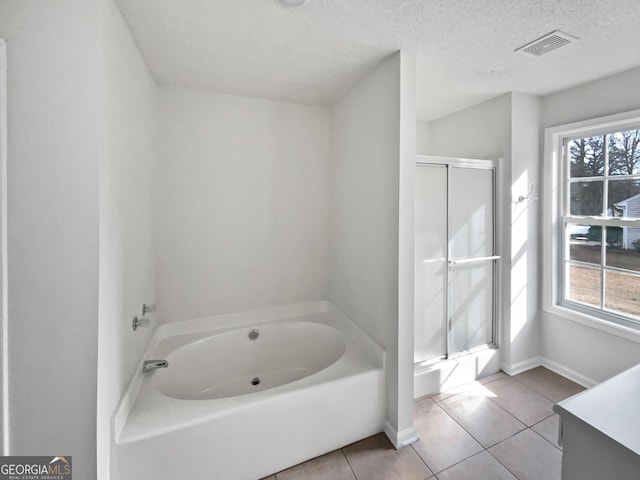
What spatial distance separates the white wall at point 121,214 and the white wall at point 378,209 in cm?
147

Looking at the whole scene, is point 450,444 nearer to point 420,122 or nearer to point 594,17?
point 594,17

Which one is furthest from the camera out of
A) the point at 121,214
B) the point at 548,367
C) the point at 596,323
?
the point at 548,367

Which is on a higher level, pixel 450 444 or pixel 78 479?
pixel 78 479

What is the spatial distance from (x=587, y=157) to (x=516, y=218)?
0.71 meters

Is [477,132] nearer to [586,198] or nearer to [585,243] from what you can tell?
[586,198]

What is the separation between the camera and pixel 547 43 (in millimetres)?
1566

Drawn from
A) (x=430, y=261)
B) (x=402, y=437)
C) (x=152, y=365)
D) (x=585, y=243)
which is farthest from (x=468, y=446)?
(x=152, y=365)

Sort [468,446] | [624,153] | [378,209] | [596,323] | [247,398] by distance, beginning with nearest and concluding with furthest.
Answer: [247,398] → [468,446] → [378,209] → [624,153] → [596,323]

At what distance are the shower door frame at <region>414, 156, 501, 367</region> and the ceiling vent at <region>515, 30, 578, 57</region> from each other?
75cm

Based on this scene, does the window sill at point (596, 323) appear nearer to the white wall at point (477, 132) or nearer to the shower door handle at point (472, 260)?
the shower door handle at point (472, 260)

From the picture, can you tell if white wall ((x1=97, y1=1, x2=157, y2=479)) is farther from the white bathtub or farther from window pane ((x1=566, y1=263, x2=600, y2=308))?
window pane ((x1=566, y1=263, x2=600, y2=308))

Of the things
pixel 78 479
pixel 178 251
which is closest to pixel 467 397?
pixel 78 479

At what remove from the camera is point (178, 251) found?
2.19m

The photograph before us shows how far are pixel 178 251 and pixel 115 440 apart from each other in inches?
50.7
